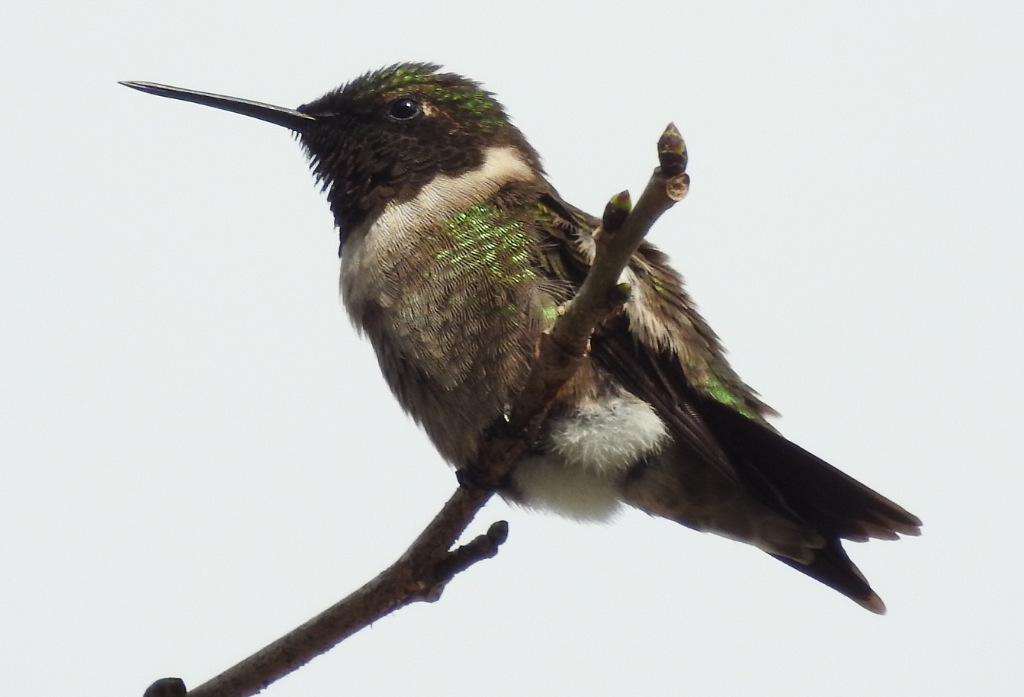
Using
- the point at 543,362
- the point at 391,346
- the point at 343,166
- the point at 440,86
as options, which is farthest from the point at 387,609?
the point at 440,86

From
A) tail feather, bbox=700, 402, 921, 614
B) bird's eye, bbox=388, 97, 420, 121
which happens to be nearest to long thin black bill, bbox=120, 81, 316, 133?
bird's eye, bbox=388, 97, 420, 121

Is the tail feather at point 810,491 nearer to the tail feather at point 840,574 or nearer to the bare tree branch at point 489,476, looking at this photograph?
the tail feather at point 840,574

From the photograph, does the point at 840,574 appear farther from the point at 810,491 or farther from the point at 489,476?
the point at 489,476

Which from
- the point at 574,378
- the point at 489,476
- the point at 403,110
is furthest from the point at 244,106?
the point at 489,476

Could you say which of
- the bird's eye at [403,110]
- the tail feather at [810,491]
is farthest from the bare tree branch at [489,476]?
the bird's eye at [403,110]

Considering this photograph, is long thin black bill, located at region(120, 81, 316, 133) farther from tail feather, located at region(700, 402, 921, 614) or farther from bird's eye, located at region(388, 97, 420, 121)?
tail feather, located at region(700, 402, 921, 614)
